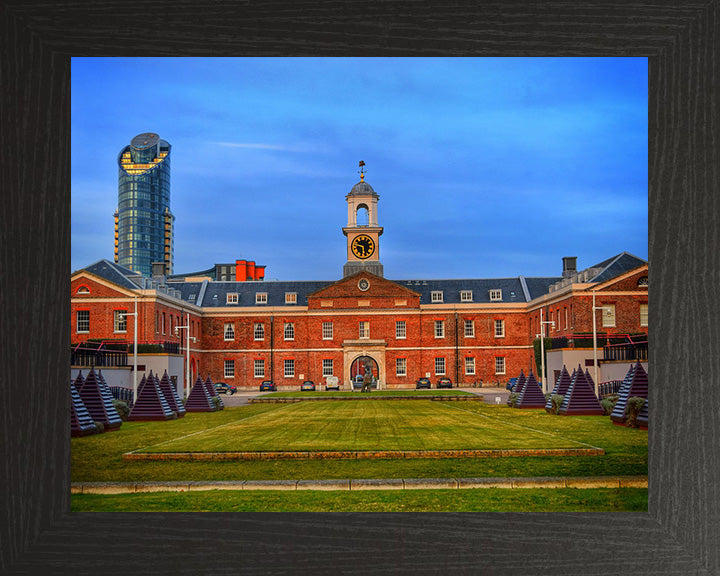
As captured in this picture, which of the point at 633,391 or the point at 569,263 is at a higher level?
the point at 569,263

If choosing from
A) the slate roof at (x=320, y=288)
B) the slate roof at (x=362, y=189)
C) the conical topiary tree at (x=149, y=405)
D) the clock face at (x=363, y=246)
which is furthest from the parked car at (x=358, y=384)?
the conical topiary tree at (x=149, y=405)

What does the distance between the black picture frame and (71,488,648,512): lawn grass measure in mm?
2174

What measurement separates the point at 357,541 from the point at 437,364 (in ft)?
140

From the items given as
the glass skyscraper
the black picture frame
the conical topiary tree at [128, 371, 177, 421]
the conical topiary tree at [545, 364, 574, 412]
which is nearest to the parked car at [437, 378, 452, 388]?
the conical topiary tree at [545, 364, 574, 412]

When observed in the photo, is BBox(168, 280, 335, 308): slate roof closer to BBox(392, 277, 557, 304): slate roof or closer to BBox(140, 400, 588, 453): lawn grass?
BBox(392, 277, 557, 304): slate roof

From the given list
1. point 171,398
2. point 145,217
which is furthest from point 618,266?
point 145,217

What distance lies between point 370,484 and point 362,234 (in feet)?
134

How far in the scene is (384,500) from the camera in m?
6.36

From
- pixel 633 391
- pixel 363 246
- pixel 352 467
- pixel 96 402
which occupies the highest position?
pixel 363 246

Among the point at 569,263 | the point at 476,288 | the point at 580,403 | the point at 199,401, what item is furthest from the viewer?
the point at 476,288

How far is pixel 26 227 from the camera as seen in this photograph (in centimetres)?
384

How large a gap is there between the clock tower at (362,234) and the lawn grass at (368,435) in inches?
1190

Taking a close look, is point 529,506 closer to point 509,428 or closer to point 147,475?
point 147,475

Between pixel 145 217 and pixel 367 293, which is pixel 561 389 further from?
pixel 145 217
